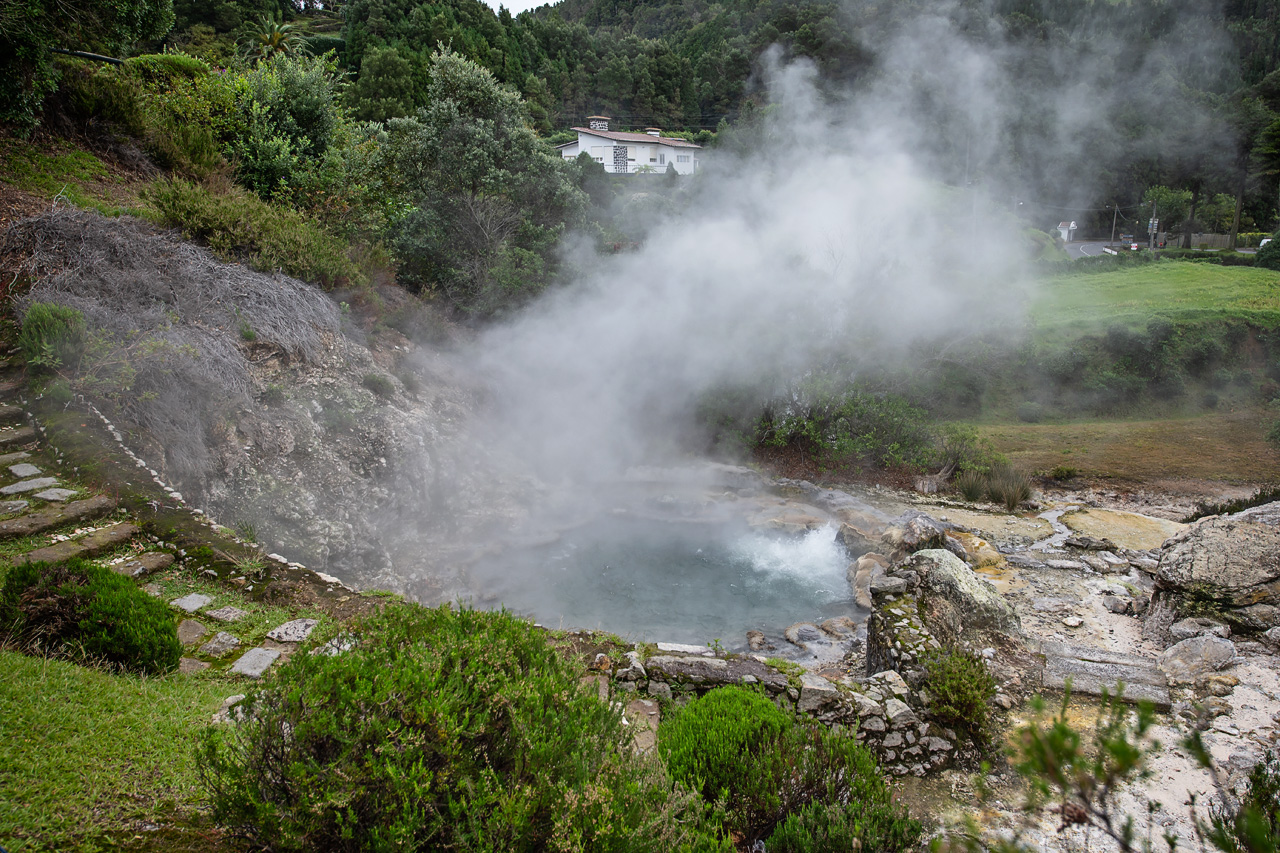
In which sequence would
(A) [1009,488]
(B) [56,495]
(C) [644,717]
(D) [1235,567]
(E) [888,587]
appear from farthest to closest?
(A) [1009,488], (E) [888,587], (D) [1235,567], (B) [56,495], (C) [644,717]

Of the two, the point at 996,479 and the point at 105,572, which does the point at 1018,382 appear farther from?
the point at 105,572

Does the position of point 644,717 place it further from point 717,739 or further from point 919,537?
point 919,537

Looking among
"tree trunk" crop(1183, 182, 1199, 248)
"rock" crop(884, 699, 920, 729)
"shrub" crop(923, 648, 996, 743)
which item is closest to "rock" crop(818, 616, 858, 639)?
"shrub" crop(923, 648, 996, 743)

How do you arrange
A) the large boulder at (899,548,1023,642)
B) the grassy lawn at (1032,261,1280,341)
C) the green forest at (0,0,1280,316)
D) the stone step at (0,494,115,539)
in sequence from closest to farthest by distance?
the stone step at (0,494,115,539), the large boulder at (899,548,1023,642), the green forest at (0,0,1280,316), the grassy lawn at (1032,261,1280,341)

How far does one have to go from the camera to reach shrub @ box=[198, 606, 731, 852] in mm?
2016

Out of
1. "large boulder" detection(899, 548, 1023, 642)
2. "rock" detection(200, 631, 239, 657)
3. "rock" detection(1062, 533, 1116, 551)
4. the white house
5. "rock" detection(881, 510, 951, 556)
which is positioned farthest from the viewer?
the white house

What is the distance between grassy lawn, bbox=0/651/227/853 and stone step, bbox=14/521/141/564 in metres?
1.69

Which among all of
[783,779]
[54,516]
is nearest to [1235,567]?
[783,779]

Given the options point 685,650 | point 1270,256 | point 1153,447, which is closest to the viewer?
point 685,650

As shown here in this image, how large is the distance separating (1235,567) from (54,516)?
9.26m

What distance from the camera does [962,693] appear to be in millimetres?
4184

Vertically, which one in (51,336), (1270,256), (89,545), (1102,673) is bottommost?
(1102,673)

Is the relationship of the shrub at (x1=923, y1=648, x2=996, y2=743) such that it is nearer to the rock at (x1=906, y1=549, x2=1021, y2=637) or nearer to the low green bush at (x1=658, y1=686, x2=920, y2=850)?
the rock at (x1=906, y1=549, x2=1021, y2=637)

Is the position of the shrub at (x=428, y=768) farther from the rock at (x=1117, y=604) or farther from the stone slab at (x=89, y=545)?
the rock at (x=1117, y=604)
